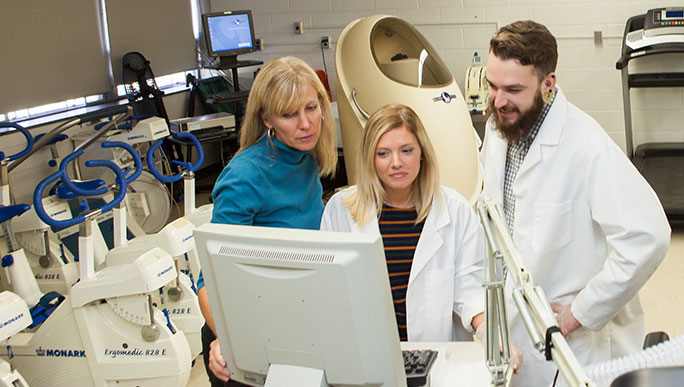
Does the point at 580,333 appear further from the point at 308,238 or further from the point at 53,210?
the point at 53,210

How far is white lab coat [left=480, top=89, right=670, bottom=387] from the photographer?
5.78 ft

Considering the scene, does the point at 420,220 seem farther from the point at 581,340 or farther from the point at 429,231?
the point at 581,340

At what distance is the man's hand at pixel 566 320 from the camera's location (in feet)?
6.22

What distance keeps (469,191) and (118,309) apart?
2.47m

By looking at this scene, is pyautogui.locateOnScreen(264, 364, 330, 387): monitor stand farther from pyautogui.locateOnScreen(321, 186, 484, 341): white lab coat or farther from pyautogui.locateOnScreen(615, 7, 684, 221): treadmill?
pyautogui.locateOnScreen(615, 7, 684, 221): treadmill

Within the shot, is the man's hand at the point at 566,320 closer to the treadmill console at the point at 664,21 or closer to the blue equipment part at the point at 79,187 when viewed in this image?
the blue equipment part at the point at 79,187

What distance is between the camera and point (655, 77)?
5594mm

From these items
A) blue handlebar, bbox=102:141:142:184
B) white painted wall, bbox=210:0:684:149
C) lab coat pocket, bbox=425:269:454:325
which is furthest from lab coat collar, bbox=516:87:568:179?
white painted wall, bbox=210:0:684:149

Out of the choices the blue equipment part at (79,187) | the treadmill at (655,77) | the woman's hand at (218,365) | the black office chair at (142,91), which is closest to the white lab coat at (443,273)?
the woman's hand at (218,365)

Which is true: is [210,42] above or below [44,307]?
above

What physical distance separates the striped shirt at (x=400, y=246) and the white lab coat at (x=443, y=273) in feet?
0.09

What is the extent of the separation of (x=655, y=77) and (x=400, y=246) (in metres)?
4.27

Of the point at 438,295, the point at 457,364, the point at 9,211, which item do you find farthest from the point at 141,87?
the point at 457,364

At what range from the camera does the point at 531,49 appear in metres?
1.83
